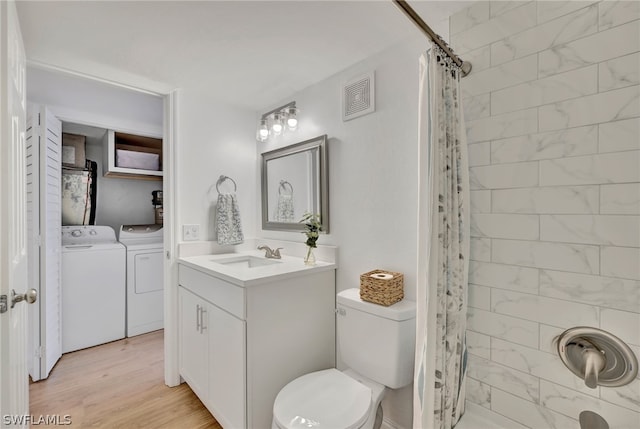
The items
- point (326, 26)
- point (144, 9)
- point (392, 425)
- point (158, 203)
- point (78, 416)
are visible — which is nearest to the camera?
point (144, 9)

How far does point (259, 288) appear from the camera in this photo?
1.51 meters

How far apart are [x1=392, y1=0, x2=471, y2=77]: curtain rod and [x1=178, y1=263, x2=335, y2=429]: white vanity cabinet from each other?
1.24 m

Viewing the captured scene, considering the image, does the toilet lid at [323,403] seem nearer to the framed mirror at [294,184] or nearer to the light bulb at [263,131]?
the framed mirror at [294,184]

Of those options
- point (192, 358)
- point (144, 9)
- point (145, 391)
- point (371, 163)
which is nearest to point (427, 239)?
point (371, 163)

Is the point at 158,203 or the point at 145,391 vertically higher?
the point at 158,203

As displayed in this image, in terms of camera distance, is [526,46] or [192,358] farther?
[192,358]

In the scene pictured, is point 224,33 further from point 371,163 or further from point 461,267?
point 461,267

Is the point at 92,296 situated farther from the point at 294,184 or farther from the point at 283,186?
the point at 294,184

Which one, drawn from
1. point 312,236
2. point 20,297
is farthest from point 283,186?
point 20,297

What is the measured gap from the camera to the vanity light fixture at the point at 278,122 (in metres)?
2.08

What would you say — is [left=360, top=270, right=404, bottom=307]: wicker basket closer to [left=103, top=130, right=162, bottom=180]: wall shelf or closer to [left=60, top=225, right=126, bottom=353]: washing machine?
[left=60, top=225, right=126, bottom=353]: washing machine

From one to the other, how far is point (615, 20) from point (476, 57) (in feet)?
1.42

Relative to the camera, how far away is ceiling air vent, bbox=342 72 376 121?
5.47 feet

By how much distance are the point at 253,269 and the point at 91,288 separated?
6.44ft
